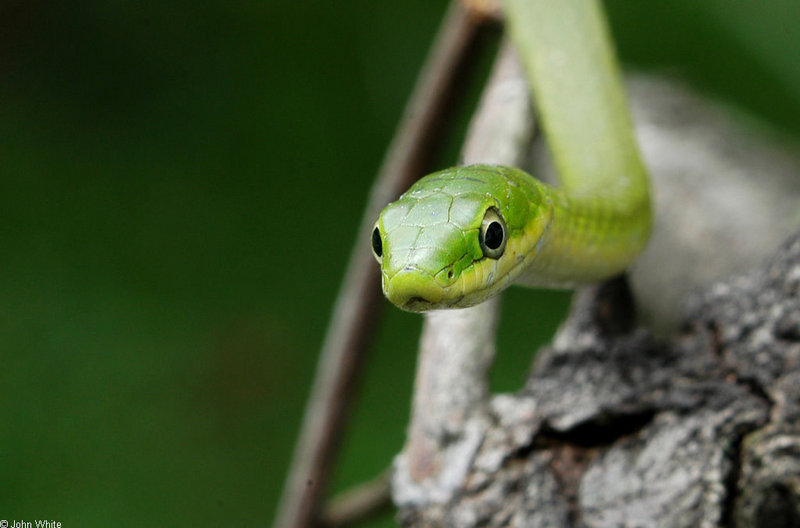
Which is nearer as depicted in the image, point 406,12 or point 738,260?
point 738,260

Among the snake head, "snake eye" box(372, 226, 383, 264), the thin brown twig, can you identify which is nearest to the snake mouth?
the snake head

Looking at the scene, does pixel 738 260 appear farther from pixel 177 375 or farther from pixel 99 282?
pixel 99 282

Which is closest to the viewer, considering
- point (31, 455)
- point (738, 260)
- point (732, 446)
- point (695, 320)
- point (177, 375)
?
point (732, 446)

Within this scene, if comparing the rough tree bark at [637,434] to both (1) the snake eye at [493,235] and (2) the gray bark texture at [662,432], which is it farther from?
(1) the snake eye at [493,235]

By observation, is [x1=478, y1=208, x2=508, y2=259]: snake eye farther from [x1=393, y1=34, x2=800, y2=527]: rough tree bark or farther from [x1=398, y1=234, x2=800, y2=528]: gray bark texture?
[x1=398, y1=234, x2=800, y2=528]: gray bark texture

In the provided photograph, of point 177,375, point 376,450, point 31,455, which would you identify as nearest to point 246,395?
point 177,375
